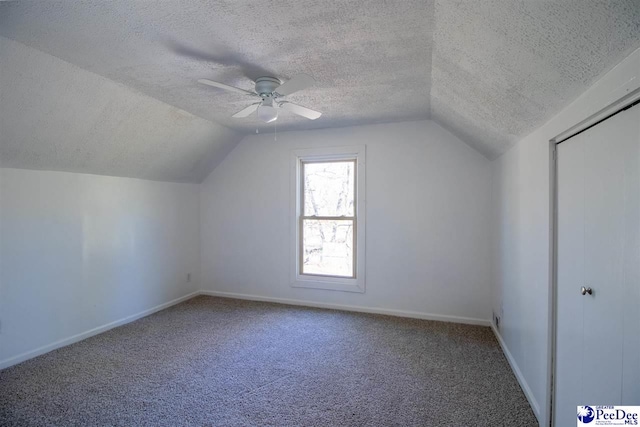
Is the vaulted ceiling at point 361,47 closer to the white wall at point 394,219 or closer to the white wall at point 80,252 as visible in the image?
the white wall at point 80,252

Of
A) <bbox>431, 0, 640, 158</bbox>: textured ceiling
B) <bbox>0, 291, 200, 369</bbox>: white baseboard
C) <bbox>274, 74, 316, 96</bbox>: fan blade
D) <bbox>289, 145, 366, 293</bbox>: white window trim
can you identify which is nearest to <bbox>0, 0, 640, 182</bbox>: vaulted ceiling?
<bbox>431, 0, 640, 158</bbox>: textured ceiling

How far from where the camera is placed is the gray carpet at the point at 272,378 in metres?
2.18

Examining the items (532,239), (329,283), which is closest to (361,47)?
(532,239)

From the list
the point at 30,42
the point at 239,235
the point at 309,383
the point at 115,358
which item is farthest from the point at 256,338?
the point at 30,42

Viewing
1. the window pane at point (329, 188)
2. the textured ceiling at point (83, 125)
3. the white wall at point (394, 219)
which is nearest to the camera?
the textured ceiling at point (83, 125)

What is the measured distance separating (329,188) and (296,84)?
2.43 m

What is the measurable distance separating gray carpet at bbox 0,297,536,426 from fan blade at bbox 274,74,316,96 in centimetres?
226

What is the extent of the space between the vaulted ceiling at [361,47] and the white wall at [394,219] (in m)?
0.90

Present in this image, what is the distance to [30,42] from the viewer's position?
203 cm

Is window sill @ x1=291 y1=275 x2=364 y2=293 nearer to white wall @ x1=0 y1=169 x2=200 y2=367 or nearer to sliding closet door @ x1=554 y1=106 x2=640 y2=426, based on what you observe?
white wall @ x1=0 y1=169 x2=200 y2=367

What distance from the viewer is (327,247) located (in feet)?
15.1

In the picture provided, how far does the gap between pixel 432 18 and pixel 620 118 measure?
1.01 meters

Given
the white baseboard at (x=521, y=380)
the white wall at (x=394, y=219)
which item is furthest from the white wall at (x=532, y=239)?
the white wall at (x=394, y=219)

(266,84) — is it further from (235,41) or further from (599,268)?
(599,268)
